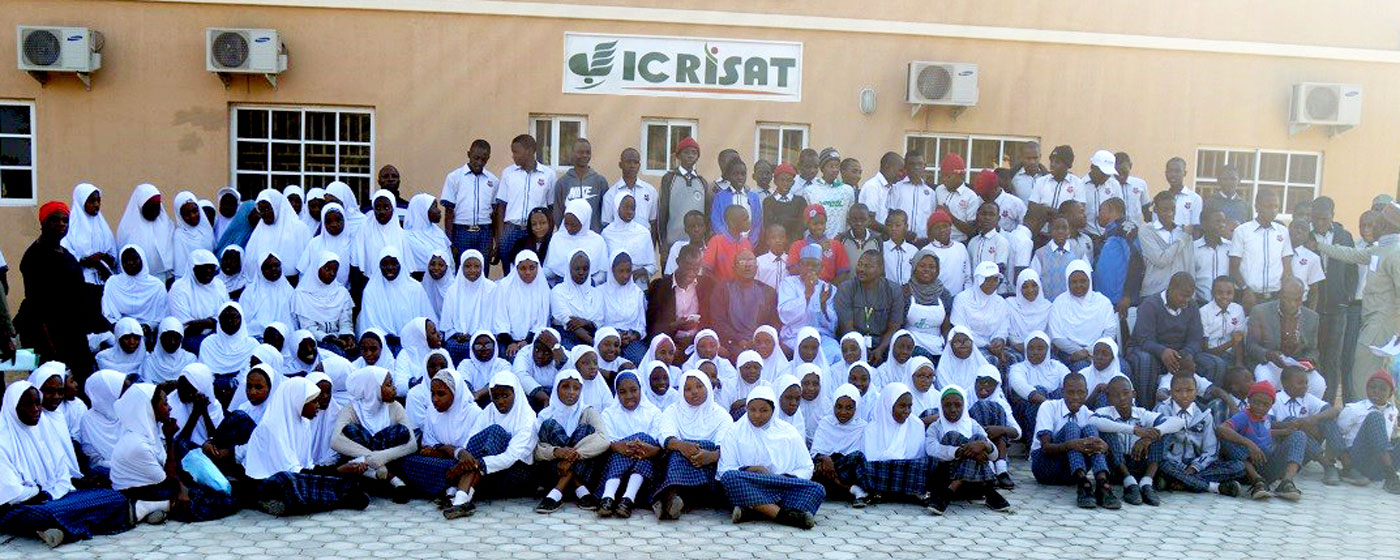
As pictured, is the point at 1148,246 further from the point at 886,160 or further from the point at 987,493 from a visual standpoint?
the point at 987,493

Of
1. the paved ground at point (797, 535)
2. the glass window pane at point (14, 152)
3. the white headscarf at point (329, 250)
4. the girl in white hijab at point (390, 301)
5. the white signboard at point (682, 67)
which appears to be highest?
the white signboard at point (682, 67)

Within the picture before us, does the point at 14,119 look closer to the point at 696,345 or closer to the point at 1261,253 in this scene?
the point at 696,345

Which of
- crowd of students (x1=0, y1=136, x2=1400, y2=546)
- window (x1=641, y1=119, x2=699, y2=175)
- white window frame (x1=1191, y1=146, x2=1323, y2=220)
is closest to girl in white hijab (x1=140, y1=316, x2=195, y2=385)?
crowd of students (x1=0, y1=136, x2=1400, y2=546)

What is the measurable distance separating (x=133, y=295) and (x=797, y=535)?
15.7 feet

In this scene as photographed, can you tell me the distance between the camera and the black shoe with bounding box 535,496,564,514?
679 cm

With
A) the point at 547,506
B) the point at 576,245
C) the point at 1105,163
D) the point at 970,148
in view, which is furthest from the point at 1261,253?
the point at 547,506

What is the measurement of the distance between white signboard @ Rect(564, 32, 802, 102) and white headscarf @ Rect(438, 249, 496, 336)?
→ 3083 mm

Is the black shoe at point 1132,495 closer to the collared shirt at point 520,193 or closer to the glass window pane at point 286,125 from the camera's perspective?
the collared shirt at point 520,193

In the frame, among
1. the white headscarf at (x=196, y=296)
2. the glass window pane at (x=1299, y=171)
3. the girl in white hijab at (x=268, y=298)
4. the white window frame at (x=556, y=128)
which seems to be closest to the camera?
the white headscarf at (x=196, y=296)

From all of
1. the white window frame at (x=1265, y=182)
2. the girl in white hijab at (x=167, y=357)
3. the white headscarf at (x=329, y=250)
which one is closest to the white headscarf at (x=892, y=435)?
the white headscarf at (x=329, y=250)

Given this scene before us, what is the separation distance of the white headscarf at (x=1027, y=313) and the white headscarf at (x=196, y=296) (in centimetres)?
522

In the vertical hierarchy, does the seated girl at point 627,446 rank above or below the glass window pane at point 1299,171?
below

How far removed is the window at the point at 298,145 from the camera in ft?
36.8

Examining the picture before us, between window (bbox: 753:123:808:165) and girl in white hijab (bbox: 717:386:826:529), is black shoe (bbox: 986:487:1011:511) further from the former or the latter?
window (bbox: 753:123:808:165)
